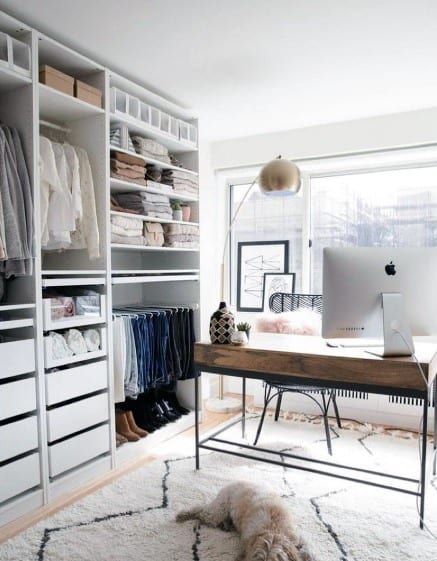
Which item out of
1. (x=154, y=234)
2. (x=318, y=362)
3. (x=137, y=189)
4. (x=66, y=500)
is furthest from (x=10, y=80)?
(x=66, y=500)

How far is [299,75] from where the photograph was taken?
2.83 metres

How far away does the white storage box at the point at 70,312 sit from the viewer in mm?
2367

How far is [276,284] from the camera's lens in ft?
13.9

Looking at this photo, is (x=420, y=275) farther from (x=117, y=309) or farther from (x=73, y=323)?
(x=117, y=309)

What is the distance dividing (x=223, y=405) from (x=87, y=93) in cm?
260

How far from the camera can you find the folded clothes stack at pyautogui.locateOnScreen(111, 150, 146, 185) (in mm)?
2840

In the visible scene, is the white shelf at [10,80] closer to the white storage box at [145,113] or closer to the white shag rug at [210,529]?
the white storage box at [145,113]

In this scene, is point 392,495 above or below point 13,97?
below

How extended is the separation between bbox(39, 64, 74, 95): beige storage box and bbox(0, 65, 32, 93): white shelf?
13 cm

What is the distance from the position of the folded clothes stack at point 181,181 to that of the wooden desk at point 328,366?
4.50 feet

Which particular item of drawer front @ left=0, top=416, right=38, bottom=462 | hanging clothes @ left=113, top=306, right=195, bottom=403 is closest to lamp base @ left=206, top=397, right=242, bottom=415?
hanging clothes @ left=113, top=306, right=195, bottom=403

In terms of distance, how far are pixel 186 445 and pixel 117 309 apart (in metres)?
1.06

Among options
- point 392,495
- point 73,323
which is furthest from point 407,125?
point 73,323

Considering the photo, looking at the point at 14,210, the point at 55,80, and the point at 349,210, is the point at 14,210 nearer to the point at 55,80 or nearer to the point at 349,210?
the point at 55,80
